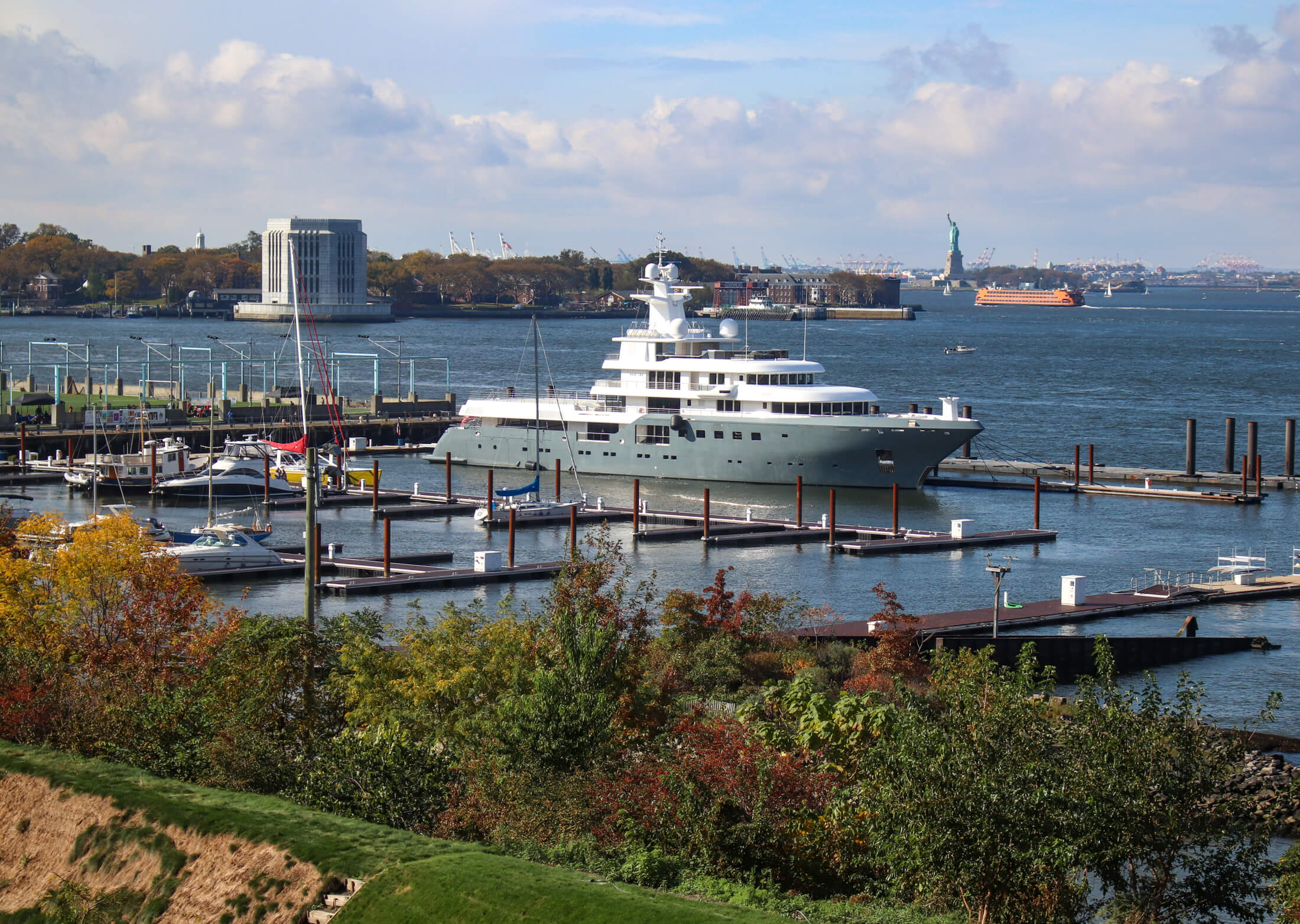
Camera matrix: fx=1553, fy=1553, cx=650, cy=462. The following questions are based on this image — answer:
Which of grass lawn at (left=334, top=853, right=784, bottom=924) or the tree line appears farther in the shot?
the tree line

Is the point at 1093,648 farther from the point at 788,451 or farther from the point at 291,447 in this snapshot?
the point at 291,447

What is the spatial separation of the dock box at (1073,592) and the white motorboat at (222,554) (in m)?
18.5

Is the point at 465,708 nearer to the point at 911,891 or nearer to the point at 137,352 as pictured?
the point at 911,891

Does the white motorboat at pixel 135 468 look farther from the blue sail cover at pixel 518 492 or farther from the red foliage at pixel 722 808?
the red foliage at pixel 722 808

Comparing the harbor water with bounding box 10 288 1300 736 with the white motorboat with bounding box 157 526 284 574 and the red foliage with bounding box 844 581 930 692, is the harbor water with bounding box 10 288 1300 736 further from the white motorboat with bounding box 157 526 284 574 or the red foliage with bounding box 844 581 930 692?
the red foliage with bounding box 844 581 930 692

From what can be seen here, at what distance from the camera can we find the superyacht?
5441 centimetres

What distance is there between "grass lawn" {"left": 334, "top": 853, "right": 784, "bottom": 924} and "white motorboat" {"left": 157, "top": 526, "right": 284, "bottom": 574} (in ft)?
82.5

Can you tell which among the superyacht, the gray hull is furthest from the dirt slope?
the gray hull

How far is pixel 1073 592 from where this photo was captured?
33812 mm

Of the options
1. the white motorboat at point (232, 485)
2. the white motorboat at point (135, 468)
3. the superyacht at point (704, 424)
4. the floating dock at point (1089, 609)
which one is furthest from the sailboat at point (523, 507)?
the floating dock at point (1089, 609)

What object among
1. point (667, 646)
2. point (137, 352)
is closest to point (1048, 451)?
point (667, 646)

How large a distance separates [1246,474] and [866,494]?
12.9 meters

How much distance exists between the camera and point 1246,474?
5300 centimetres

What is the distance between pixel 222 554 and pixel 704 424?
2284 centimetres
